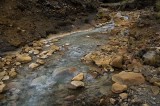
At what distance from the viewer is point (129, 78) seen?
5.46 metres

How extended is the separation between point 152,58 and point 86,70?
4.58ft

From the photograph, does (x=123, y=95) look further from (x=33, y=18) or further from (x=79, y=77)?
(x=33, y=18)

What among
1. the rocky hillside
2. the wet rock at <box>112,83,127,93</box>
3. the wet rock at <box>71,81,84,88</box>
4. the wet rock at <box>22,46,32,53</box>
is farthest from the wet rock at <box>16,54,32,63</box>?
the wet rock at <box>112,83,127,93</box>

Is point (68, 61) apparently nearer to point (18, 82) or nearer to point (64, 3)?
point (18, 82)

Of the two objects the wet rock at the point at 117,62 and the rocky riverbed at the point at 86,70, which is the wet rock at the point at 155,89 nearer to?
the rocky riverbed at the point at 86,70

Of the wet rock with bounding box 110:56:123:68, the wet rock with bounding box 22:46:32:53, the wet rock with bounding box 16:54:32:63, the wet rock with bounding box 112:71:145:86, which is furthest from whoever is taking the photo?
the wet rock with bounding box 22:46:32:53

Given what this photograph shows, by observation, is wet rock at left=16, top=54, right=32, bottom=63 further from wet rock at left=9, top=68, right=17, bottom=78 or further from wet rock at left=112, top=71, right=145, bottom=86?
wet rock at left=112, top=71, right=145, bottom=86

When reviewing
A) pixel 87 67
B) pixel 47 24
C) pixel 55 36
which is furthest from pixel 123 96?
pixel 47 24

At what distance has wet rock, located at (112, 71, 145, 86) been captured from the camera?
5375 millimetres

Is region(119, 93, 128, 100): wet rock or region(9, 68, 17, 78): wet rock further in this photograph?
region(9, 68, 17, 78): wet rock

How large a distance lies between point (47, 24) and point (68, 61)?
8.60ft

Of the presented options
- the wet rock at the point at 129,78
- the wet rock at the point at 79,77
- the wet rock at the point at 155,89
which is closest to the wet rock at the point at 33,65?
the wet rock at the point at 79,77

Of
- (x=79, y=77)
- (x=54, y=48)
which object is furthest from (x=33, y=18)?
(x=79, y=77)

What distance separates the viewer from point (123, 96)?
16.4 ft
